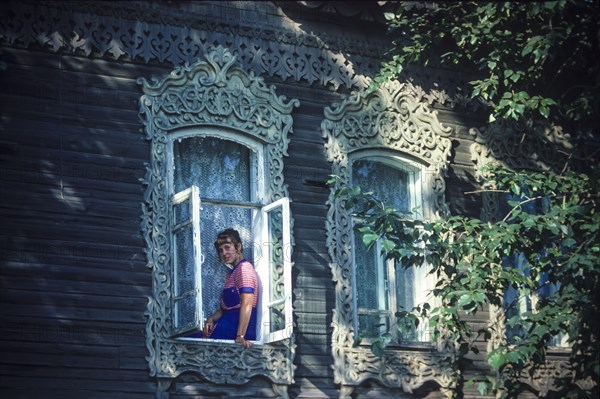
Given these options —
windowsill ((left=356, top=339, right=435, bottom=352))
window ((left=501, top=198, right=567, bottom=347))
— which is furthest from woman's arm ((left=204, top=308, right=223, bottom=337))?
window ((left=501, top=198, right=567, bottom=347))

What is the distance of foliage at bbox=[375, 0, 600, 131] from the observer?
1423 cm

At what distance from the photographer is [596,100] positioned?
14.3 metres

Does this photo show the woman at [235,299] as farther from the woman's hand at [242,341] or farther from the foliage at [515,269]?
the foliage at [515,269]

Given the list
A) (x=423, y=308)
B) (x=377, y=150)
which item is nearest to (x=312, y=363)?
(x=423, y=308)

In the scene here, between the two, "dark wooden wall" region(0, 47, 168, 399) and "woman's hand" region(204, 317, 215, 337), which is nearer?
"dark wooden wall" region(0, 47, 168, 399)

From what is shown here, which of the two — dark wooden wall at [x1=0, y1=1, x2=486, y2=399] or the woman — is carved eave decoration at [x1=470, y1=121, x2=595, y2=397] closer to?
dark wooden wall at [x1=0, y1=1, x2=486, y2=399]

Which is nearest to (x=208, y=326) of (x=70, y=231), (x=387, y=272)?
(x=70, y=231)

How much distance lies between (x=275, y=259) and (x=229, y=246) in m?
0.54

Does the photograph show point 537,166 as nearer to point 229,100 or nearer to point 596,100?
point 596,100

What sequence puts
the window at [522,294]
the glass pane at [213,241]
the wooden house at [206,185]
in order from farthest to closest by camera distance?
the window at [522,294]
the glass pane at [213,241]
the wooden house at [206,185]

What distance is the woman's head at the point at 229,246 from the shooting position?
44.1 ft

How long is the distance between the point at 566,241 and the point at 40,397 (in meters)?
5.29

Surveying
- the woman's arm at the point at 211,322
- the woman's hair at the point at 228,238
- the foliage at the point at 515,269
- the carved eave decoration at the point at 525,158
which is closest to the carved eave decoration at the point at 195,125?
→ the woman's arm at the point at 211,322

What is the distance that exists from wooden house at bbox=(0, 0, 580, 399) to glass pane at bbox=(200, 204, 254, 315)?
2 centimetres
